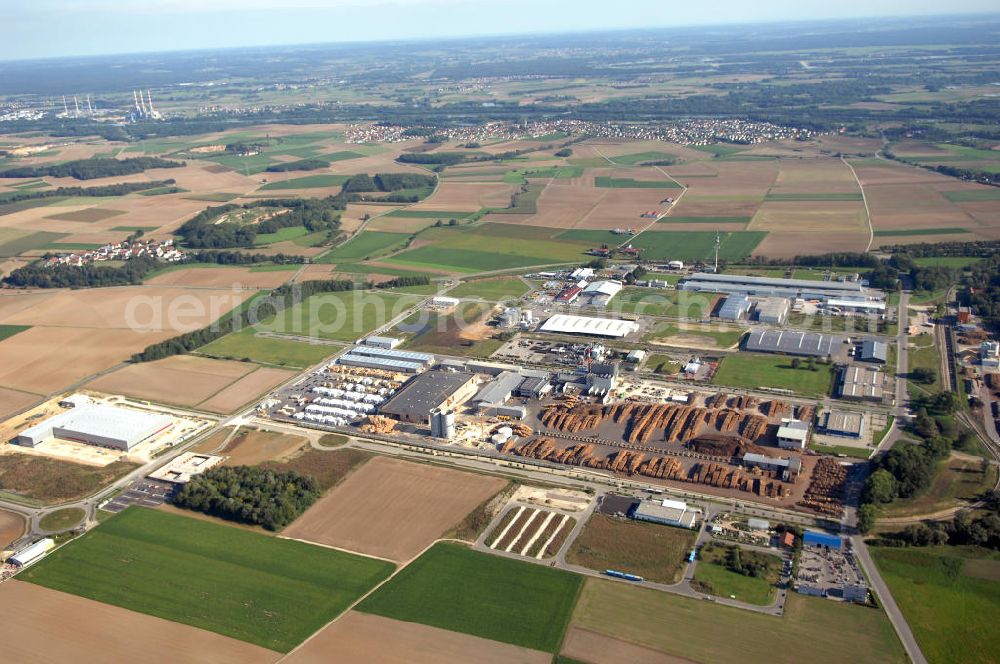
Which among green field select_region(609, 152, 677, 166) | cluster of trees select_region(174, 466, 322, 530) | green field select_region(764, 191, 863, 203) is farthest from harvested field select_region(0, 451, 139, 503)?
green field select_region(609, 152, 677, 166)

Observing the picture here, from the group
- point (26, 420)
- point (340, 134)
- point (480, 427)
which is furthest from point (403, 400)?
point (340, 134)

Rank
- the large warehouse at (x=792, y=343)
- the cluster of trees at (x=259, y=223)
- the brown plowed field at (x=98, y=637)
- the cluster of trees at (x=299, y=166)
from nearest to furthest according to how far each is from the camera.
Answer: the brown plowed field at (x=98, y=637), the large warehouse at (x=792, y=343), the cluster of trees at (x=259, y=223), the cluster of trees at (x=299, y=166)

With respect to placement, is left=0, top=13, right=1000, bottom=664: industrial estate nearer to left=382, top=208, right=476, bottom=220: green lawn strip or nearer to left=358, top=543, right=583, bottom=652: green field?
left=358, top=543, right=583, bottom=652: green field

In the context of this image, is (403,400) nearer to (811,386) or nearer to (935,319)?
(811,386)

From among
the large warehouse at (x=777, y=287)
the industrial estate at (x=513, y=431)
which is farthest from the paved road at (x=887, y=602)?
the large warehouse at (x=777, y=287)

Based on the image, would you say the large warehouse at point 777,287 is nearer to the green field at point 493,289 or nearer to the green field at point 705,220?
the green field at point 493,289

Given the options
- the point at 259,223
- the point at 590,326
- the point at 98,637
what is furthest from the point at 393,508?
the point at 259,223
